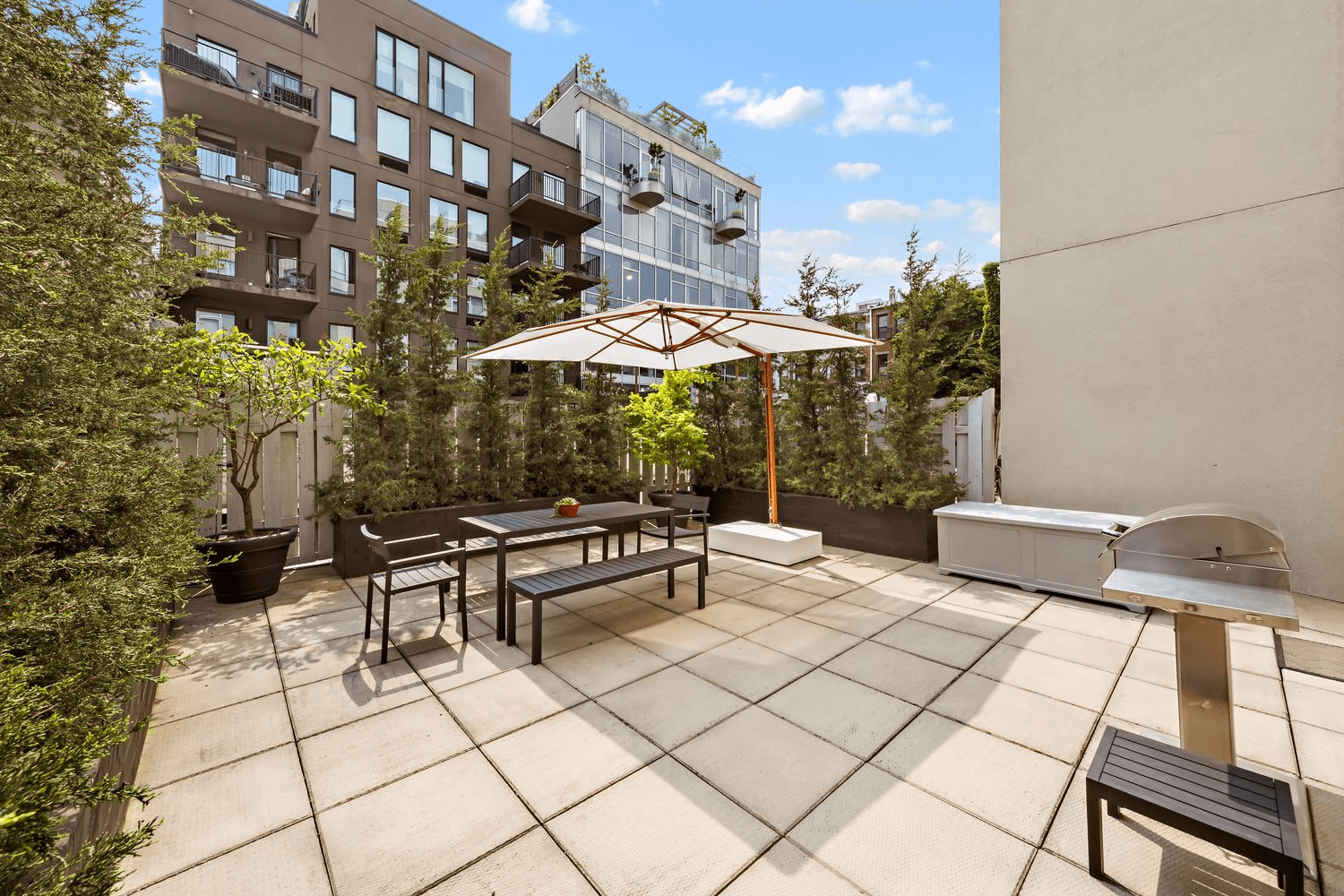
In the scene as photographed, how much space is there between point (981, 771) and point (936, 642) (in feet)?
4.80

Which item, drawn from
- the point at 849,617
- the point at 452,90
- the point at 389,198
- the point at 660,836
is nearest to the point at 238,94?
the point at 389,198

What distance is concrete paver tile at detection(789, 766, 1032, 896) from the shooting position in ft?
5.45

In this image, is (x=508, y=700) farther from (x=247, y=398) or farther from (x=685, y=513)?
(x=247, y=398)

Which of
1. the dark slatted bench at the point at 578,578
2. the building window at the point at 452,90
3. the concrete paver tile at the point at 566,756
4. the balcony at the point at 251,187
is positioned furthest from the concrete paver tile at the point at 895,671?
the building window at the point at 452,90

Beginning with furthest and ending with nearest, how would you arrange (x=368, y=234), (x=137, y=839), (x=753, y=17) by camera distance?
(x=368, y=234) → (x=753, y=17) → (x=137, y=839)

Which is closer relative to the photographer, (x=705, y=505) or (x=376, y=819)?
(x=376, y=819)

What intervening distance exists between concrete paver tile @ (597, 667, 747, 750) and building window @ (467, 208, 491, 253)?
16.5m

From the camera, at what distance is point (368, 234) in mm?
14133

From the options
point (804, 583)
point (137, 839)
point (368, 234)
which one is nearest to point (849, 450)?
point (804, 583)

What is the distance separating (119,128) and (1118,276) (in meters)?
7.95

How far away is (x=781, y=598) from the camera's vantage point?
458 centimetres

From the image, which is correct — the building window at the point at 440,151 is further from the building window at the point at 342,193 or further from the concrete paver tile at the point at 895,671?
the concrete paver tile at the point at 895,671

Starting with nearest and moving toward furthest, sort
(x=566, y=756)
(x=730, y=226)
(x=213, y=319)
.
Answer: (x=566, y=756) → (x=213, y=319) → (x=730, y=226)

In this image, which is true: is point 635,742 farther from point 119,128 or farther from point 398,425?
point 398,425
